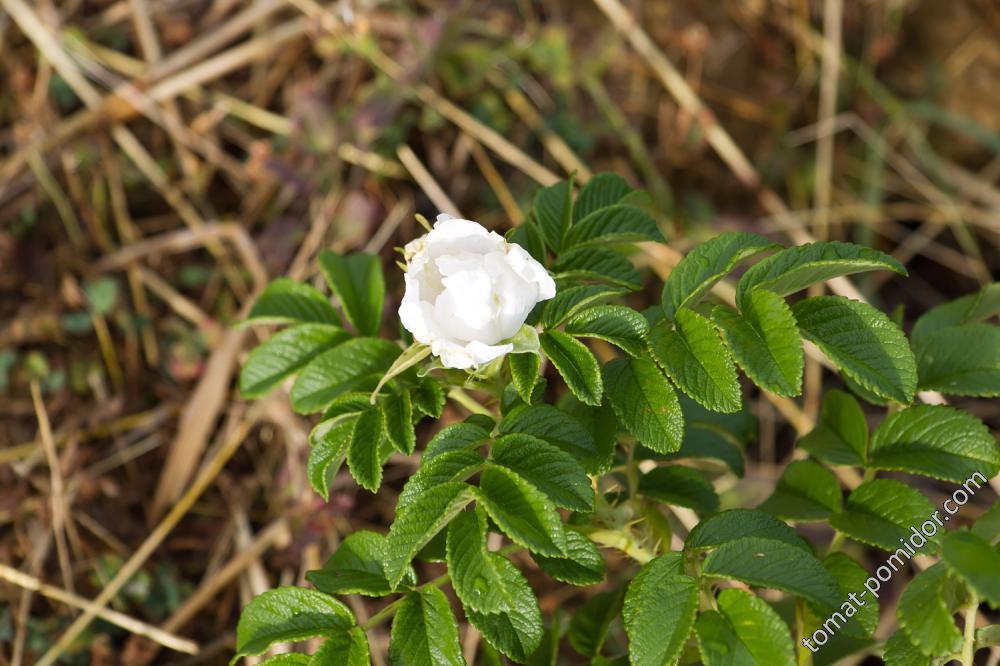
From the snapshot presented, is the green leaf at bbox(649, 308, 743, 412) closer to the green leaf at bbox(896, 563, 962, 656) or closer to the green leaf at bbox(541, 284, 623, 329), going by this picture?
the green leaf at bbox(541, 284, 623, 329)

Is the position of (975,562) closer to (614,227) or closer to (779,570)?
(779,570)

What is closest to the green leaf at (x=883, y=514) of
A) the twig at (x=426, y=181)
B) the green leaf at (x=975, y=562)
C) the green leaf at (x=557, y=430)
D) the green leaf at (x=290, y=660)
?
the green leaf at (x=975, y=562)

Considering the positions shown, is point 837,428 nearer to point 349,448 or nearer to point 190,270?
point 349,448

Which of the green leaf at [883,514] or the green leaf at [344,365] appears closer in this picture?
the green leaf at [883,514]

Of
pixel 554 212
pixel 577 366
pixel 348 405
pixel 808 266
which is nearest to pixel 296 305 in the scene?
pixel 348 405

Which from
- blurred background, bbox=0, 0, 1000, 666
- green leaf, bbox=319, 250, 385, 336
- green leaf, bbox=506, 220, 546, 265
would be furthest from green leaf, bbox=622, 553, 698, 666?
blurred background, bbox=0, 0, 1000, 666

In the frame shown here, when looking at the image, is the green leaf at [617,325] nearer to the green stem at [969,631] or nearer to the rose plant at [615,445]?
the rose plant at [615,445]
